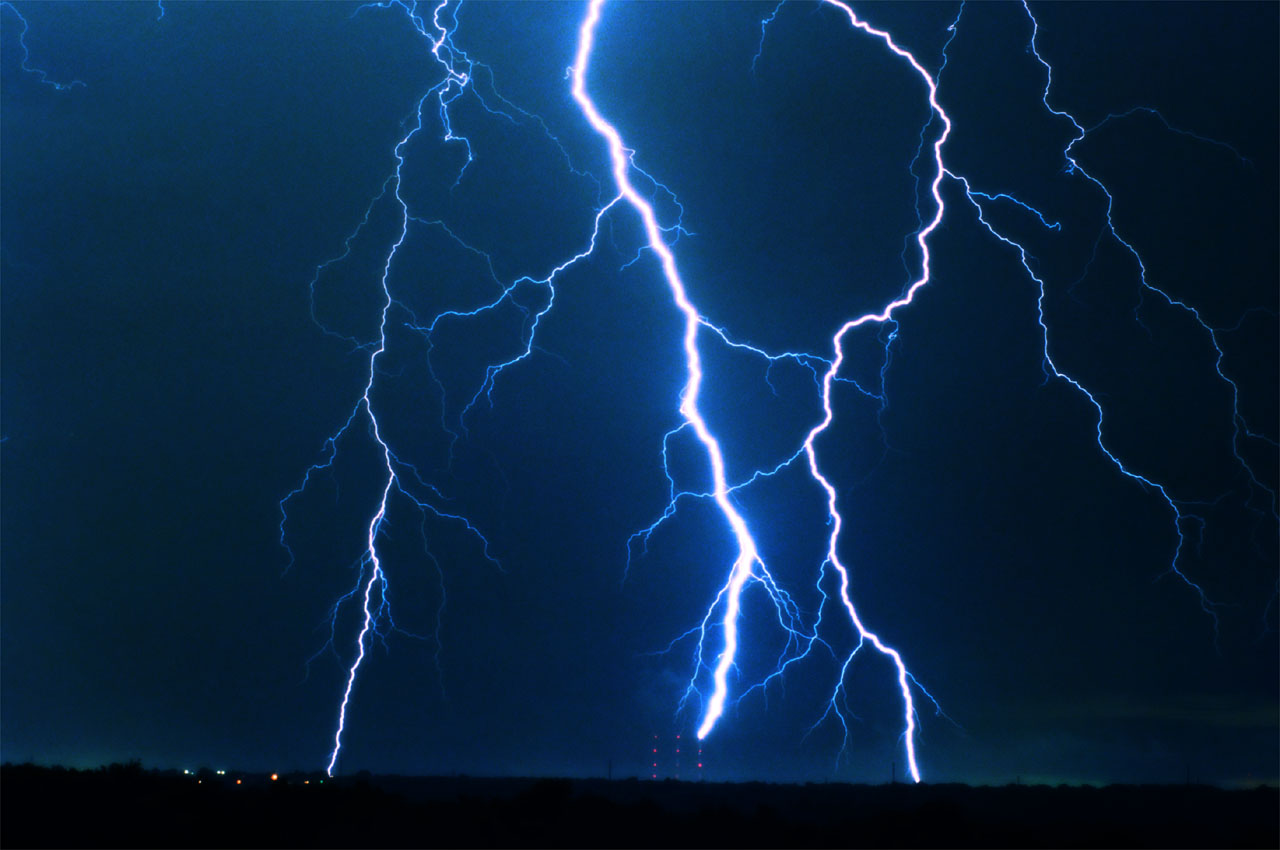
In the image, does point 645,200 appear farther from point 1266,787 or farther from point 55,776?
point 1266,787

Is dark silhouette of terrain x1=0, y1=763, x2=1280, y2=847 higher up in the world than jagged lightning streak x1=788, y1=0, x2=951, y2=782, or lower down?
lower down

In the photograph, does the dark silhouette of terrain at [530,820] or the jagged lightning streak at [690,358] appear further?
the jagged lightning streak at [690,358]

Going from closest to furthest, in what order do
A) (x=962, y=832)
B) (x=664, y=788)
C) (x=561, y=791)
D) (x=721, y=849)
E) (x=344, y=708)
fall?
(x=721, y=849), (x=962, y=832), (x=561, y=791), (x=344, y=708), (x=664, y=788)

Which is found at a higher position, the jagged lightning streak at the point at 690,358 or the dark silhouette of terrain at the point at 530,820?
the jagged lightning streak at the point at 690,358

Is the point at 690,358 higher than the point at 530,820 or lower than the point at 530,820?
higher

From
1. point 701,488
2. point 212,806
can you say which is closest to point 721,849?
point 212,806

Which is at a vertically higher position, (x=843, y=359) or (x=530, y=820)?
(x=843, y=359)

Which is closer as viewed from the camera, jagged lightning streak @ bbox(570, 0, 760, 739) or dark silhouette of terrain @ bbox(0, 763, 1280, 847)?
dark silhouette of terrain @ bbox(0, 763, 1280, 847)

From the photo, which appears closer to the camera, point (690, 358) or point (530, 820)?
point (530, 820)
